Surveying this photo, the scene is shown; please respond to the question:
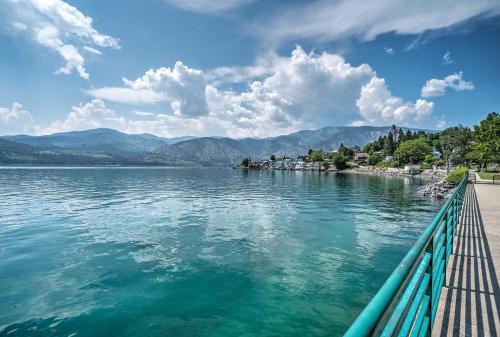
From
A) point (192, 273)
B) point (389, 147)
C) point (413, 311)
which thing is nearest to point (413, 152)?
point (389, 147)

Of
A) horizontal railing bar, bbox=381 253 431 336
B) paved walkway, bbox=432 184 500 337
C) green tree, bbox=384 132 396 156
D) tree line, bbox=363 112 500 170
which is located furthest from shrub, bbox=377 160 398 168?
horizontal railing bar, bbox=381 253 431 336

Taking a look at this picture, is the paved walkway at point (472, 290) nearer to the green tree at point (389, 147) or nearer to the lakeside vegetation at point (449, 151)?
the lakeside vegetation at point (449, 151)

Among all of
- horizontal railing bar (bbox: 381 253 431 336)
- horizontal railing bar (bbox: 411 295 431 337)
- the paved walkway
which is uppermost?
horizontal railing bar (bbox: 381 253 431 336)

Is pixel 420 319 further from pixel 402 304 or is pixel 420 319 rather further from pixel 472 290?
pixel 472 290

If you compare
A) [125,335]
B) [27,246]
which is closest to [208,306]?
[125,335]

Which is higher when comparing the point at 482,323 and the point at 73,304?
the point at 482,323

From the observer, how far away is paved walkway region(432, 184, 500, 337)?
5016mm

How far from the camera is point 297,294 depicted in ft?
36.4

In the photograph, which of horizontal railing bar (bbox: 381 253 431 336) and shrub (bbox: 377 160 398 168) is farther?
shrub (bbox: 377 160 398 168)

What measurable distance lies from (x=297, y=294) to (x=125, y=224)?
55.1ft

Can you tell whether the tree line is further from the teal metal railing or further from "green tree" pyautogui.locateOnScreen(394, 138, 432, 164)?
the teal metal railing

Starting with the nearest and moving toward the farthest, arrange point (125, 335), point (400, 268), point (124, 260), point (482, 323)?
point (400, 268)
point (482, 323)
point (125, 335)
point (124, 260)

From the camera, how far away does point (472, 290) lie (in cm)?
660

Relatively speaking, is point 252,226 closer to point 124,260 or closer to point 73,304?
point 124,260
